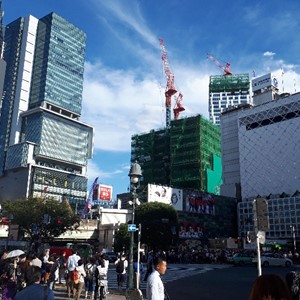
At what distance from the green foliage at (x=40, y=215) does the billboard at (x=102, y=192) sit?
32026 mm

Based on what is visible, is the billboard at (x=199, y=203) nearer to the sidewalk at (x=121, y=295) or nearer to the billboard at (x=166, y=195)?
the billboard at (x=166, y=195)

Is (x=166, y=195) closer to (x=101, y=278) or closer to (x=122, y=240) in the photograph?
(x=122, y=240)

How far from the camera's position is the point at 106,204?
96750 mm

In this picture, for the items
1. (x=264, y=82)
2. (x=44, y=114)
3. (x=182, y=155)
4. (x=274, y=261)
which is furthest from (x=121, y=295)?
(x=44, y=114)

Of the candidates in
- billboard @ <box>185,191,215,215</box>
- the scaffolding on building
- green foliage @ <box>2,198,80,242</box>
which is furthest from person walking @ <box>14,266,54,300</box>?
the scaffolding on building

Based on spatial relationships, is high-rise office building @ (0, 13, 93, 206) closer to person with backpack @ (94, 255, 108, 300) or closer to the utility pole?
person with backpack @ (94, 255, 108, 300)

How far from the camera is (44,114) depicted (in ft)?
434

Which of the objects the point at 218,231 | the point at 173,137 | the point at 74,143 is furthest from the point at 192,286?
the point at 74,143

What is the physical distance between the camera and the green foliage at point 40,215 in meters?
53.2

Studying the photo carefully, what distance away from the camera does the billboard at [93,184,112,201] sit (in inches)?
3511

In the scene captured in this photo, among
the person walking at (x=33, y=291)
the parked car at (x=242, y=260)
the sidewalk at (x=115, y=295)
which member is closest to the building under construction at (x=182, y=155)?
the parked car at (x=242, y=260)

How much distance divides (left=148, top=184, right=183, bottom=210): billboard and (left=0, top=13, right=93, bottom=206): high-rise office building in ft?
192

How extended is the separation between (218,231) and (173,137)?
32817mm

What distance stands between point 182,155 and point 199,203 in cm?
2810
